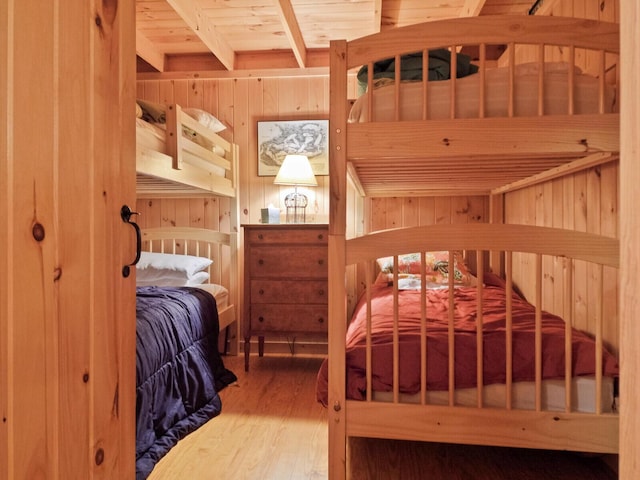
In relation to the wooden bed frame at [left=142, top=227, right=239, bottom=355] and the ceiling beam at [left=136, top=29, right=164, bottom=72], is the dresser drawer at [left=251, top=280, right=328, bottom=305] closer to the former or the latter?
the wooden bed frame at [left=142, top=227, right=239, bottom=355]

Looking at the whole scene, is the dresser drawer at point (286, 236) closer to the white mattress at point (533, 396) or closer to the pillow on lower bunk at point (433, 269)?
the pillow on lower bunk at point (433, 269)

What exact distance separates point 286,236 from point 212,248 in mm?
915

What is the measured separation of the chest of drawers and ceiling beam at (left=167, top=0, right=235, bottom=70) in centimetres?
128

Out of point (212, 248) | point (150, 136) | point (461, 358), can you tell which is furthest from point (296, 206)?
point (461, 358)

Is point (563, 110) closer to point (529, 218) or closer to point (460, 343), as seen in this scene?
point (460, 343)

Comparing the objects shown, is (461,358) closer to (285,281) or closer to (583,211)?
(583,211)

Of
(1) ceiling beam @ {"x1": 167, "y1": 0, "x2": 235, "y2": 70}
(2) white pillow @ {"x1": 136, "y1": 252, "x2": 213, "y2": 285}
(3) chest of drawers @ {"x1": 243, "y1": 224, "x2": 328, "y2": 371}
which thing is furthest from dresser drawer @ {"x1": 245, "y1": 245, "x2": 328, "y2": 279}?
(1) ceiling beam @ {"x1": 167, "y1": 0, "x2": 235, "y2": 70}

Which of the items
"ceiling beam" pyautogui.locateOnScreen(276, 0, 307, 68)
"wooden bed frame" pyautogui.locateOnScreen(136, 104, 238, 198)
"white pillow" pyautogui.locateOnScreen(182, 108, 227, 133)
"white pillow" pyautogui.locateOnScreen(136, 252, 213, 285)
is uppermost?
"ceiling beam" pyautogui.locateOnScreen(276, 0, 307, 68)

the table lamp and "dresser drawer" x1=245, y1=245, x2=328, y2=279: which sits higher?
the table lamp

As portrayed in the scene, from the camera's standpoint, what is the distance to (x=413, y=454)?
169cm

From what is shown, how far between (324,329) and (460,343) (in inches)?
51.2

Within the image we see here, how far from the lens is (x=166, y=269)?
9.65ft

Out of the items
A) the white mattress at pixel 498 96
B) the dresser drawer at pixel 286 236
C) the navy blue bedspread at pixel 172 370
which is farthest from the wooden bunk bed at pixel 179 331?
the white mattress at pixel 498 96

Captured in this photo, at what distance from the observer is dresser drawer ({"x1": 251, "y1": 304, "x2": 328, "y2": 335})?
104 inches
